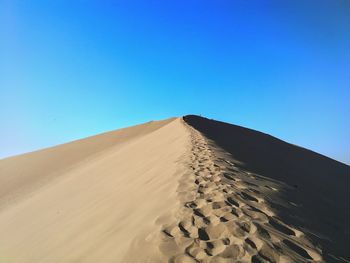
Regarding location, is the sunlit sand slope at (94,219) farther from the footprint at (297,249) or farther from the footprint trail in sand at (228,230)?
the footprint at (297,249)

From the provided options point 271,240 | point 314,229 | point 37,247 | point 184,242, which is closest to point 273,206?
point 314,229

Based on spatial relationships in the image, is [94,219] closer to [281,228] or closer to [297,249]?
[281,228]

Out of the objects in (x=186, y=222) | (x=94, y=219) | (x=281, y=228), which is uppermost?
(x=281, y=228)

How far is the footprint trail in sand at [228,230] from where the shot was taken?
12.2 ft

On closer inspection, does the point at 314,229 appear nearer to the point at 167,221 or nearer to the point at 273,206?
the point at 273,206

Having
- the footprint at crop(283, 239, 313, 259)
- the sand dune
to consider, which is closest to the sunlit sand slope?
the sand dune

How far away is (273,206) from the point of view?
5.33m

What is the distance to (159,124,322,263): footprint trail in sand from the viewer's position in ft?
12.2

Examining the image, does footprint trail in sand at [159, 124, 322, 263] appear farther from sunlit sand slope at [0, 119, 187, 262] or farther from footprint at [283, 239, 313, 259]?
sunlit sand slope at [0, 119, 187, 262]

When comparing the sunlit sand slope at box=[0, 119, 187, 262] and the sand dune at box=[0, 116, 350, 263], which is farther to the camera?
the sunlit sand slope at box=[0, 119, 187, 262]

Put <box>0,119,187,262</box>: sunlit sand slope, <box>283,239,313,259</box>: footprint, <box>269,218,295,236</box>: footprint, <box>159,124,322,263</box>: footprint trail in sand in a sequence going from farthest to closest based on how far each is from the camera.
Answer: <box>0,119,187,262</box>: sunlit sand slope → <box>269,218,295,236</box>: footprint → <box>283,239,313,259</box>: footprint → <box>159,124,322,263</box>: footprint trail in sand

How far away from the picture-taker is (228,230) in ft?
13.8

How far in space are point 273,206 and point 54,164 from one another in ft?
59.7

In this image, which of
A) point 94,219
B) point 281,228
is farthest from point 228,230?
point 94,219
